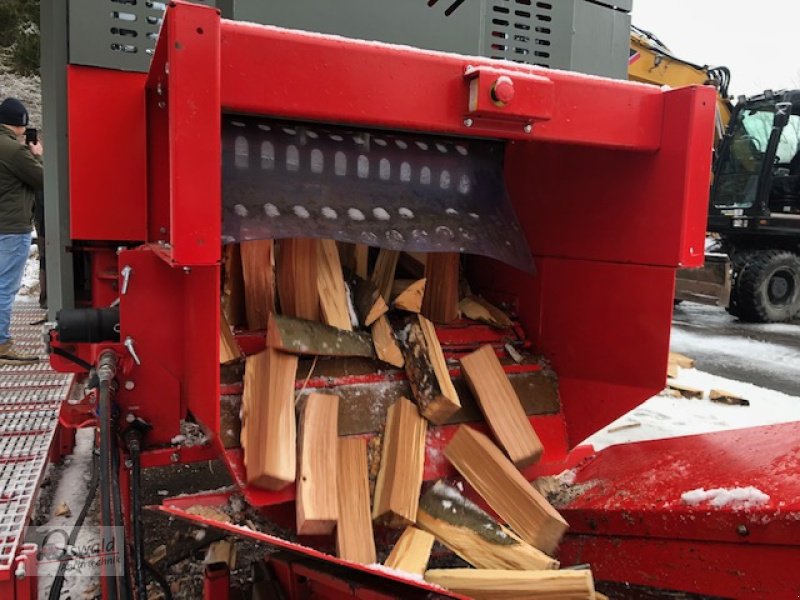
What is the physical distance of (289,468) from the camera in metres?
1.76

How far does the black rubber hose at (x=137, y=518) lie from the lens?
62.5 inches

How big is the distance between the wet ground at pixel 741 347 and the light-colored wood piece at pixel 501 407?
4.47 metres

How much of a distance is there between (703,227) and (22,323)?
6005mm

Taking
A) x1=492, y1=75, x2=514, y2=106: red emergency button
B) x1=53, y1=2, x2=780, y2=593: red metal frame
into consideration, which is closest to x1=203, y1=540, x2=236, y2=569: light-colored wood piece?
x1=53, y1=2, x2=780, y2=593: red metal frame

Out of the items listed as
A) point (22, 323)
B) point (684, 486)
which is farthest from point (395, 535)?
point (22, 323)

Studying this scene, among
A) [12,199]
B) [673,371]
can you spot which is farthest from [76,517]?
[673,371]

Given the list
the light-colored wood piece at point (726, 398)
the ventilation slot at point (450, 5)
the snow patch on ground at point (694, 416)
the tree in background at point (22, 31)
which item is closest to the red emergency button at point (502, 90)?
the ventilation slot at point (450, 5)

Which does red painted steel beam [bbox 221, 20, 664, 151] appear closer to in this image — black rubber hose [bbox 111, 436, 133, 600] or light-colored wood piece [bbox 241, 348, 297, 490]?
light-colored wood piece [bbox 241, 348, 297, 490]

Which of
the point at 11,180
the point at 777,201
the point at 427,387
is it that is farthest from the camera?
the point at 777,201

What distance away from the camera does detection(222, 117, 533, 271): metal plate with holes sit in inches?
77.8

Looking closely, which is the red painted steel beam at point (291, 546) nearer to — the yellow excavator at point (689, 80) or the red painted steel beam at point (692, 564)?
the red painted steel beam at point (692, 564)

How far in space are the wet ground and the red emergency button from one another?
5150 mm

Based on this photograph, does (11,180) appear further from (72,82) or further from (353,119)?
(353,119)

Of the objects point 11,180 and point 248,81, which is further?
point 11,180
